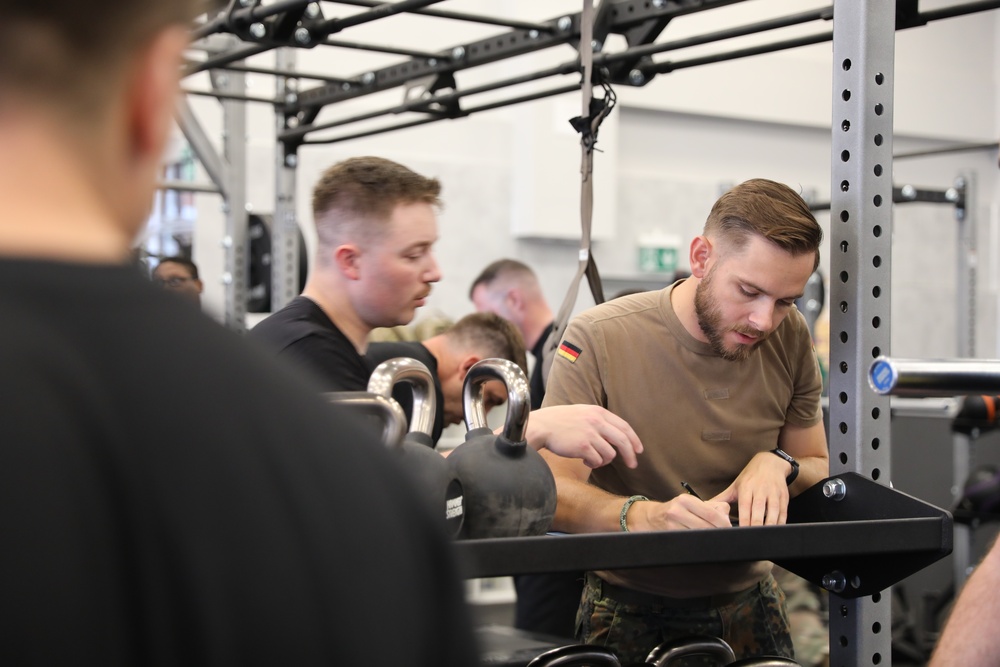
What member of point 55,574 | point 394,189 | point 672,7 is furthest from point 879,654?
point 672,7

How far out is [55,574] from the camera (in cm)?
41

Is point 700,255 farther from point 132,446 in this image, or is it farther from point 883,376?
point 132,446

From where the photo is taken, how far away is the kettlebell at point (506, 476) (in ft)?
3.68

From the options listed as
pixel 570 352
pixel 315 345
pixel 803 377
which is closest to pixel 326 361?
pixel 315 345

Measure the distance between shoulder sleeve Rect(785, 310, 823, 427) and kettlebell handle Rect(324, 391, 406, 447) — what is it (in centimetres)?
111

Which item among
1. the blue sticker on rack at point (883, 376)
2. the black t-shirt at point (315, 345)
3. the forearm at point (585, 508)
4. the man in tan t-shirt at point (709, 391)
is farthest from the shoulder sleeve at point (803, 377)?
the blue sticker on rack at point (883, 376)

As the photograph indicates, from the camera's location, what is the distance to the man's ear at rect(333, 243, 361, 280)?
1955 mm

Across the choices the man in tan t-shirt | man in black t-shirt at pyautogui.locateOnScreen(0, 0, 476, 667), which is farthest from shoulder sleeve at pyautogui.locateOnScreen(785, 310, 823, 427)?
man in black t-shirt at pyautogui.locateOnScreen(0, 0, 476, 667)

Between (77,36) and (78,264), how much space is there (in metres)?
0.09

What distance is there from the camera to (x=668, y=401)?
1871 millimetres

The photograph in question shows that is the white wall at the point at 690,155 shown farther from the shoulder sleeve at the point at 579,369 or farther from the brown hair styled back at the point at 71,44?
the brown hair styled back at the point at 71,44

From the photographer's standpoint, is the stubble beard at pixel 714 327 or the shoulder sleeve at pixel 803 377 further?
the shoulder sleeve at pixel 803 377

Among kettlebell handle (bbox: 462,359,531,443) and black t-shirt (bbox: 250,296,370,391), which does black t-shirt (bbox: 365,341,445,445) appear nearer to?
black t-shirt (bbox: 250,296,370,391)

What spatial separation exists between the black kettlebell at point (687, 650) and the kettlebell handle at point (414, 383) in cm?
50
